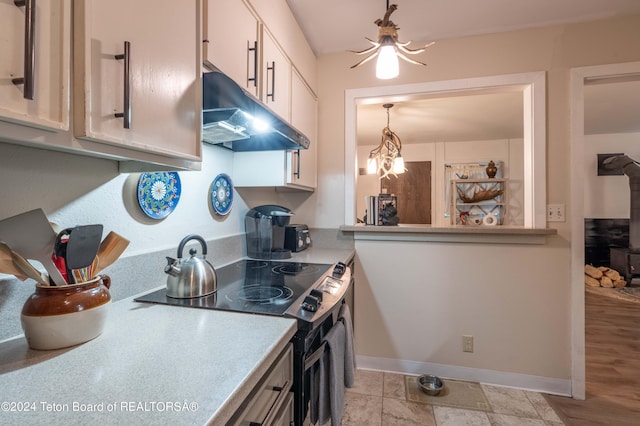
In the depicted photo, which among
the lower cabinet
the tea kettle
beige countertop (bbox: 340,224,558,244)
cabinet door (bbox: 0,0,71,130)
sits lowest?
the lower cabinet

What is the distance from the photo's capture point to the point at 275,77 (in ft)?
4.93

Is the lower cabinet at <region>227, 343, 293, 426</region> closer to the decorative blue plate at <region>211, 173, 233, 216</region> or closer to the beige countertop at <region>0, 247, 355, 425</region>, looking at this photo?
the beige countertop at <region>0, 247, 355, 425</region>

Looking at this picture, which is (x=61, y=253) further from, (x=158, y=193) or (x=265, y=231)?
(x=265, y=231)

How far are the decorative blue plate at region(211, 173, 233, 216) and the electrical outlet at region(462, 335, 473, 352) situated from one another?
5.90ft

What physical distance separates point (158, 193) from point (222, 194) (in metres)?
0.50

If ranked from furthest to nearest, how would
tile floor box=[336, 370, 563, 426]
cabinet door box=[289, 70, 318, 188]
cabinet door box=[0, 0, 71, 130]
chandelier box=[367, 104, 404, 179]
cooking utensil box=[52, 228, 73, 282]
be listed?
chandelier box=[367, 104, 404, 179] < cabinet door box=[289, 70, 318, 188] < tile floor box=[336, 370, 563, 426] < cooking utensil box=[52, 228, 73, 282] < cabinet door box=[0, 0, 71, 130]

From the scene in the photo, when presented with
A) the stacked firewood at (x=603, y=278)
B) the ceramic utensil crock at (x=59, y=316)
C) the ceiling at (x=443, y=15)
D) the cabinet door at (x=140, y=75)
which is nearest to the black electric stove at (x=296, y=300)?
the ceramic utensil crock at (x=59, y=316)

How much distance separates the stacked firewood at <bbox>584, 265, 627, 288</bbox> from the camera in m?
4.43

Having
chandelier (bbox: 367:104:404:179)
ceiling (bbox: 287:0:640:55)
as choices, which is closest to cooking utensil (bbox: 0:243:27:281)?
ceiling (bbox: 287:0:640:55)

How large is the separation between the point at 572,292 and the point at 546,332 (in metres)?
0.31

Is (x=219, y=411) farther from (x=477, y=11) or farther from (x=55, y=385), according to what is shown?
(x=477, y=11)

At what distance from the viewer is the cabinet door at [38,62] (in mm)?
456

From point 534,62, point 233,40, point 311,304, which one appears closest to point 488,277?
point 534,62

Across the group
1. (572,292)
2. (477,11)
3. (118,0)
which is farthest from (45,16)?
(572,292)
